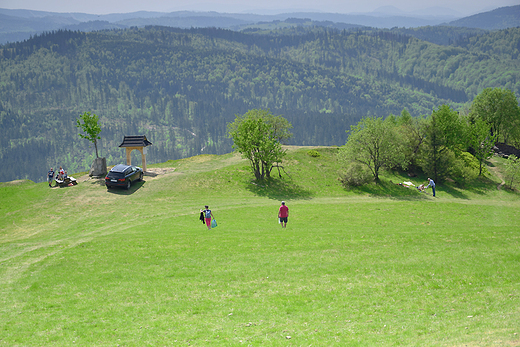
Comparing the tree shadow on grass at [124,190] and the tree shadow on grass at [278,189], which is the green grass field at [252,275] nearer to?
the tree shadow on grass at [124,190]

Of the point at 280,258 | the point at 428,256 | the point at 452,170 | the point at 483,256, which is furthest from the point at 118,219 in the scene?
the point at 452,170

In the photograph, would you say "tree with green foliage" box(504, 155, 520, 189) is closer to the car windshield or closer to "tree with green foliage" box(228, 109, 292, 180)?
"tree with green foliage" box(228, 109, 292, 180)

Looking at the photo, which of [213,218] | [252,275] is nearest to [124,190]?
[213,218]

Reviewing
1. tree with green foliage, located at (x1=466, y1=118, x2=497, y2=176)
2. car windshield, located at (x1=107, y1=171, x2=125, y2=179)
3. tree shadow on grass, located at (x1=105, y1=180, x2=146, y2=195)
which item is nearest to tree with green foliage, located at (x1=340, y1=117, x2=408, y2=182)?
tree with green foliage, located at (x1=466, y1=118, x2=497, y2=176)

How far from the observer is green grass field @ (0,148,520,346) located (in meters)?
15.4

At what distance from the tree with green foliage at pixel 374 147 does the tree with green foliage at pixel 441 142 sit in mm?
6918

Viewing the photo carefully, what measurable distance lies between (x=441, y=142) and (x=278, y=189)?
35.9 m

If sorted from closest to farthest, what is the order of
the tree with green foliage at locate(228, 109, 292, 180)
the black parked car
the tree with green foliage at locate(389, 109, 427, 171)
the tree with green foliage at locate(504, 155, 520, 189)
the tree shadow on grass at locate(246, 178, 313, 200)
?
the black parked car
the tree shadow on grass at locate(246, 178, 313, 200)
the tree with green foliage at locate(228, 109, 292, 180)
the tree with green foliage at locate(504, 155, 520, 189)
the tree with green foliage at locate(389, 109, 427, 171)

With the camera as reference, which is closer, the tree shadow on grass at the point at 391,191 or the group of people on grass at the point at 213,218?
the group of people on grass at the point at 213,218

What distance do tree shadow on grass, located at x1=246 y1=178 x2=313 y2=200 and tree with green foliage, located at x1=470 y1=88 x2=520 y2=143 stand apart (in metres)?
57.1

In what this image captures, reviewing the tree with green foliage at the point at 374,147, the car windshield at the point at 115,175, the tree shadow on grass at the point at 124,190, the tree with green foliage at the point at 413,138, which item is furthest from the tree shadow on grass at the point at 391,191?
the car windshield at the point at 115,175

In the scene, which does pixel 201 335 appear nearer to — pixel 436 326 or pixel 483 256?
pixel 436 326

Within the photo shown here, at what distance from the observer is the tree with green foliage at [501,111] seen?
82.5m

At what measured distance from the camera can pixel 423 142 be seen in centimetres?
6994
